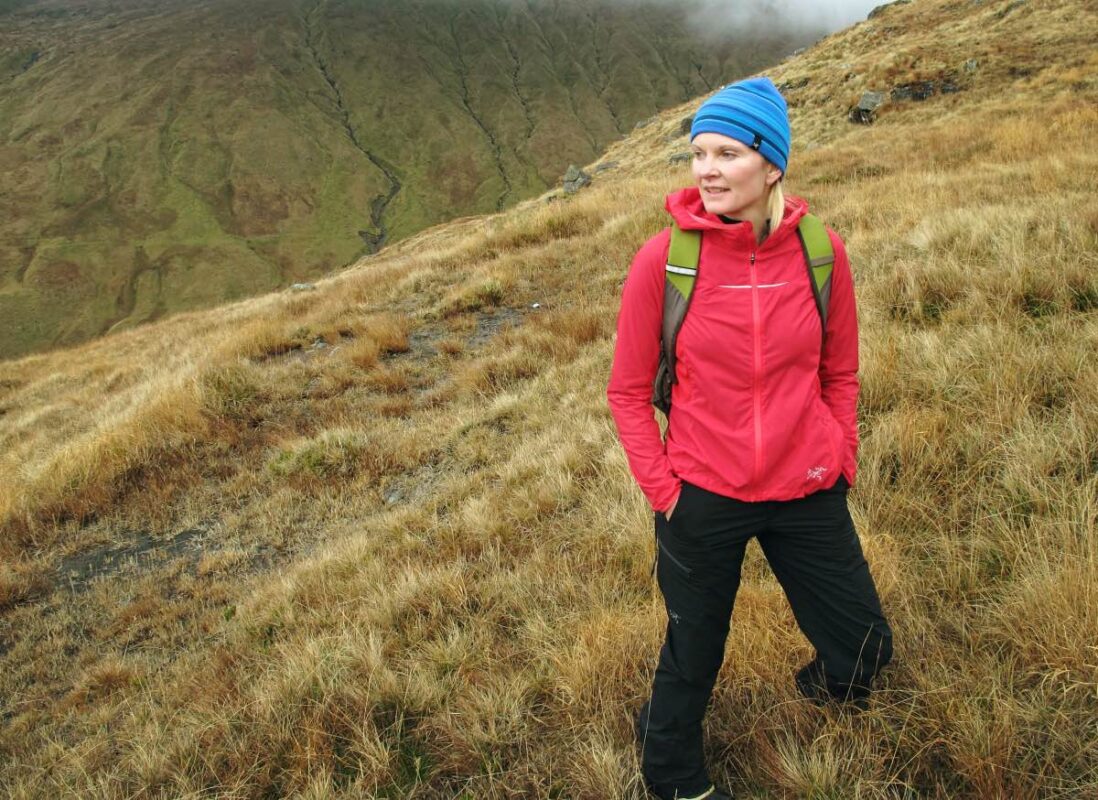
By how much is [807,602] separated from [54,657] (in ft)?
15.3

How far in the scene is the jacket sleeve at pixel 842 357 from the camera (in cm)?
206

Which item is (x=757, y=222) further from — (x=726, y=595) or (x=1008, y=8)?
(x=1008, y=8)

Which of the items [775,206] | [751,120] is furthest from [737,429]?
[751,120]

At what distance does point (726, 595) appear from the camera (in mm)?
2025

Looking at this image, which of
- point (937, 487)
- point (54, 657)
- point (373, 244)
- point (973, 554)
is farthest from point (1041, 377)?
point (373, 244)

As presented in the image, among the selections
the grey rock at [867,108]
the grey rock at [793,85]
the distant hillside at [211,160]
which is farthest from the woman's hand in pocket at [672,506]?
the distant hillside at [211,160]

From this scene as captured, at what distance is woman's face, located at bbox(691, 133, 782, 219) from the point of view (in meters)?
1.90

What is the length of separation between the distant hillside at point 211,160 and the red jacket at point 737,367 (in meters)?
124

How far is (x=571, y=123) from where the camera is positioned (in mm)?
190375

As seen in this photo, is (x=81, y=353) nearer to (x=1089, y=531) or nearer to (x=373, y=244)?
(x=1089, y=531)

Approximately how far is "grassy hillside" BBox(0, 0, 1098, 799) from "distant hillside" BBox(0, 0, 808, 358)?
11843 centimetres

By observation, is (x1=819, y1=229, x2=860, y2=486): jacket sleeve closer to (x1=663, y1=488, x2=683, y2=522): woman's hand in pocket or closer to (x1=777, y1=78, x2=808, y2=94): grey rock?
(x1=663, y1=488, x2=683, y2=522): woman's hand in pocket

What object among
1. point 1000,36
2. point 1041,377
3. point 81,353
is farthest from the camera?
point 1000,36

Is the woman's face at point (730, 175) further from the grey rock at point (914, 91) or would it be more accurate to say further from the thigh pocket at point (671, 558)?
the grey rock at point (914, 91)
